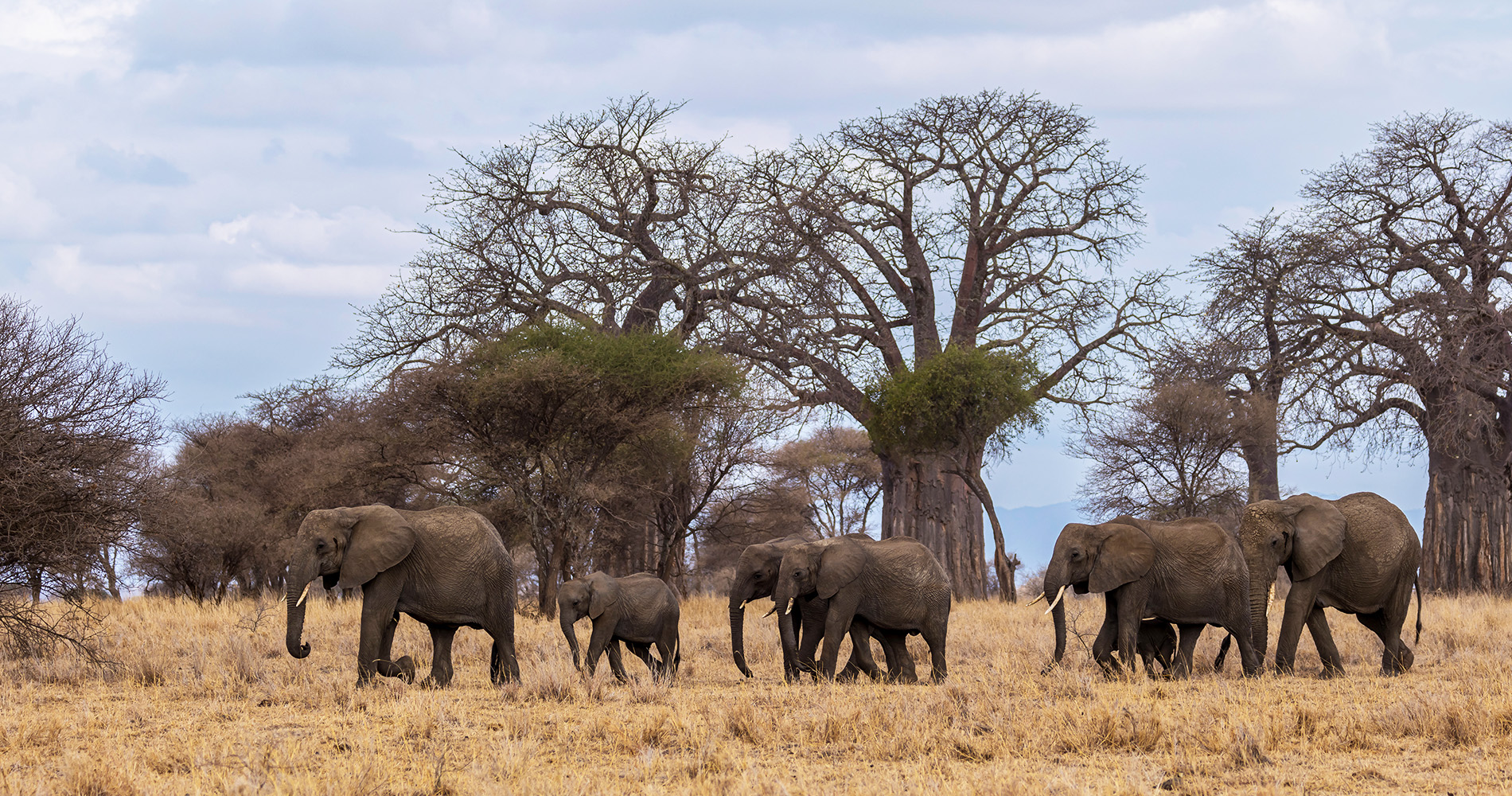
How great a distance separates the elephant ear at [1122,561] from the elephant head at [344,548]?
230 inches

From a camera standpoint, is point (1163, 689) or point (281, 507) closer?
point (1163, 689)

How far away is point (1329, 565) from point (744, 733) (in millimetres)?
6762

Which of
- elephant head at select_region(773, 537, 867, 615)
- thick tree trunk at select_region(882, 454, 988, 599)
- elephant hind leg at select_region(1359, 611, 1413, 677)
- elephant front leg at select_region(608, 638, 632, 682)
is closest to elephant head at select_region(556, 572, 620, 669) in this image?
elephant front leg at select_region(608, 638, 632, 682)

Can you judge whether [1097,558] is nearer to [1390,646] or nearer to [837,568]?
[837,568]

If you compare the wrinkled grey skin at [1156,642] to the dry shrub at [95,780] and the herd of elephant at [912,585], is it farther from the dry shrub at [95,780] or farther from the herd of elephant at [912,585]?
the dry shrub at [95,780]

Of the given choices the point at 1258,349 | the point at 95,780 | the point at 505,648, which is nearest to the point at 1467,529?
the point at 1258,349

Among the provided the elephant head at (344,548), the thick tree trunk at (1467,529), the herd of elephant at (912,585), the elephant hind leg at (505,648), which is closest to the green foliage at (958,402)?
the thick tree trunk at (1467,529)

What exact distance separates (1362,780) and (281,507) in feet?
94.0

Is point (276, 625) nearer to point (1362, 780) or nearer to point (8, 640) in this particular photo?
point (8, 640)

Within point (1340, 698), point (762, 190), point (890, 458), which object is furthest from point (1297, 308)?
point (1340, 698)

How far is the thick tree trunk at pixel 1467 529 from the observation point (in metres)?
27.3

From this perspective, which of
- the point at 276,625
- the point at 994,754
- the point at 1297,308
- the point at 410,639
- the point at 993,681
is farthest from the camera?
the point at 1297,308

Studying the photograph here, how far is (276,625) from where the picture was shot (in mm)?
17484

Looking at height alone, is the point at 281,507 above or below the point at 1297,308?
below
